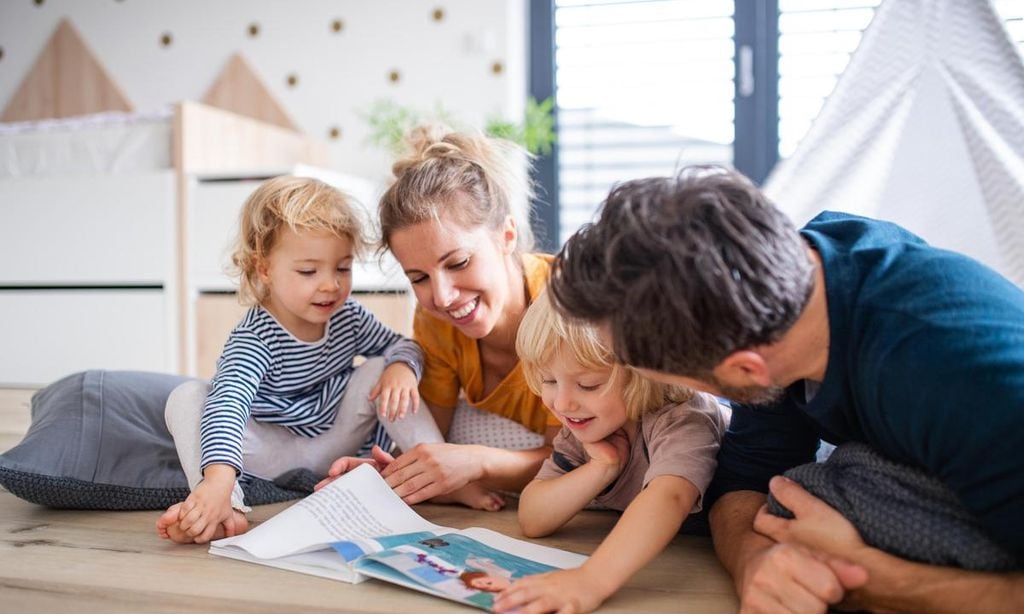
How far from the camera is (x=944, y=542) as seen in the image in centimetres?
77

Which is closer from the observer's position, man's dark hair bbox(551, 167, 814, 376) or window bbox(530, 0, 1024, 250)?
man's dark hair bbox(551, 167, 814, 376)

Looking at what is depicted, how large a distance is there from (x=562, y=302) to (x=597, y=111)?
101 inches

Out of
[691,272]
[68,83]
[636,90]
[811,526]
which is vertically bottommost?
[811,526]

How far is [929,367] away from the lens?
0.70 metres

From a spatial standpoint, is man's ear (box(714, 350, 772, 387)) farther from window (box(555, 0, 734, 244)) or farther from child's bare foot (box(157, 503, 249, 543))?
window (box(555, 0, 734, 244))

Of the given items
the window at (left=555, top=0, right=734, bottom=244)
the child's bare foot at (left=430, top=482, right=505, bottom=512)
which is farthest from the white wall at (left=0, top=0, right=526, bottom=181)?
the child's bare foot at (left=430, top=482, right=505, bottom=512)

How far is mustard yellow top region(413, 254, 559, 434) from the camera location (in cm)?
141

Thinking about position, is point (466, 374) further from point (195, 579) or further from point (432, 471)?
point (195, 579)

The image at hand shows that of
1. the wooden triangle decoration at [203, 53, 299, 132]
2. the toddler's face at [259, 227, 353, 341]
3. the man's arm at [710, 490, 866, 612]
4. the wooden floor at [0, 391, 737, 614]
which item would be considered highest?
the wooden triangle decoration at [203, 53, 299, 132]

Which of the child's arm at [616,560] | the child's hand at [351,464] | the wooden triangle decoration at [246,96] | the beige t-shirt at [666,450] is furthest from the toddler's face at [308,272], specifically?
the wooden triangle decoration at [246,96]

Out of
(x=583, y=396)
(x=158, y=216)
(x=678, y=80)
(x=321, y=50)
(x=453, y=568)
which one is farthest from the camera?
(x=321, y=50)

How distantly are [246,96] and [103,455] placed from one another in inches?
93.7

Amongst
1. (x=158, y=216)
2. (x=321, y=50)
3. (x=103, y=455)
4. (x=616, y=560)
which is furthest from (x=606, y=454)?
(x=321, y=50)

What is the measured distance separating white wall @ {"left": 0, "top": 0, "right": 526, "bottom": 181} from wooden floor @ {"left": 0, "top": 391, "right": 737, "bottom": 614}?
2.18 meters
